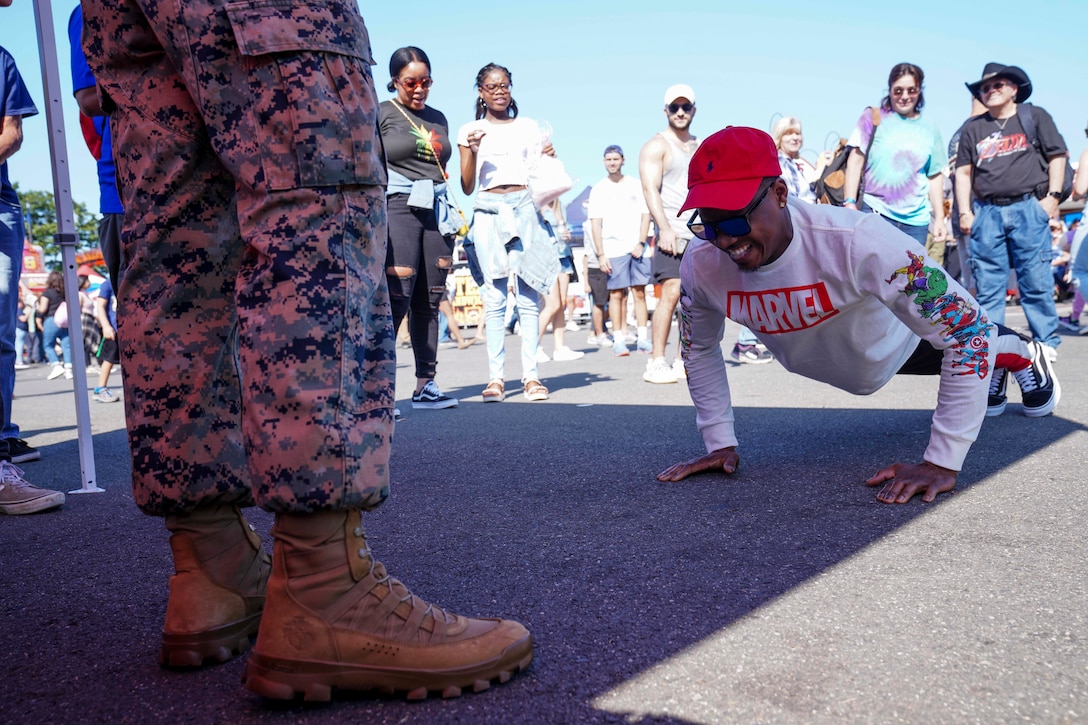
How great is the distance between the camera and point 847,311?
291 cm

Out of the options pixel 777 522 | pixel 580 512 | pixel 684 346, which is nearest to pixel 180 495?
pixel 580 512

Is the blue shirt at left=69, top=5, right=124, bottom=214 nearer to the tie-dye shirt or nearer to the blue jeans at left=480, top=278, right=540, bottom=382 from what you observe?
the blue jeans at left=480, top=278, right=540, bottom=382

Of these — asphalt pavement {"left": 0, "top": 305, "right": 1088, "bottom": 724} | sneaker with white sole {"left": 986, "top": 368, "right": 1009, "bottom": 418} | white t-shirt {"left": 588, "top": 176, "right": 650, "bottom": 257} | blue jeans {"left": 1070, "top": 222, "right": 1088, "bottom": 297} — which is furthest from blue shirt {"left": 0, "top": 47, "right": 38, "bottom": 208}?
blue jeans {"left": 1070, "top": 222, "right": 1088, "bottom": 297}

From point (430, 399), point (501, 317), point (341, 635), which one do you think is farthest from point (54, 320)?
point (341, 635)

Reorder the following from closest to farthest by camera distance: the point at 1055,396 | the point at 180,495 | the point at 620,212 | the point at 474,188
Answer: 1. the point at 180,495
2. the point at 1055,396
3. the point at 474,188
4. the point at 620,212

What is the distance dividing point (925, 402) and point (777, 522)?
272 cm

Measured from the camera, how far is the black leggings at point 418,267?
5.49m

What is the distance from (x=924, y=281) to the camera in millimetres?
2635

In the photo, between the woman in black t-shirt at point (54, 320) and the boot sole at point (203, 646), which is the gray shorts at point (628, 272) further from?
the woman in black t-shirt at point (54, 320)

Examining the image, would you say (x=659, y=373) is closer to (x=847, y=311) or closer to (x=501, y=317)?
(x=501, y=317)

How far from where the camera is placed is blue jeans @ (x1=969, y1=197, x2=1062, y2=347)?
6.28 metres

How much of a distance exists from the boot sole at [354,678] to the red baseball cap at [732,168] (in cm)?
155

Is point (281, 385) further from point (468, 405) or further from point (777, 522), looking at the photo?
point (468, 405)

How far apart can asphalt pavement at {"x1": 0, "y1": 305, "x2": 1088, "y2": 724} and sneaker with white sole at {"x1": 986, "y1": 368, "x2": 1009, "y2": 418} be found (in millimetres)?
284
